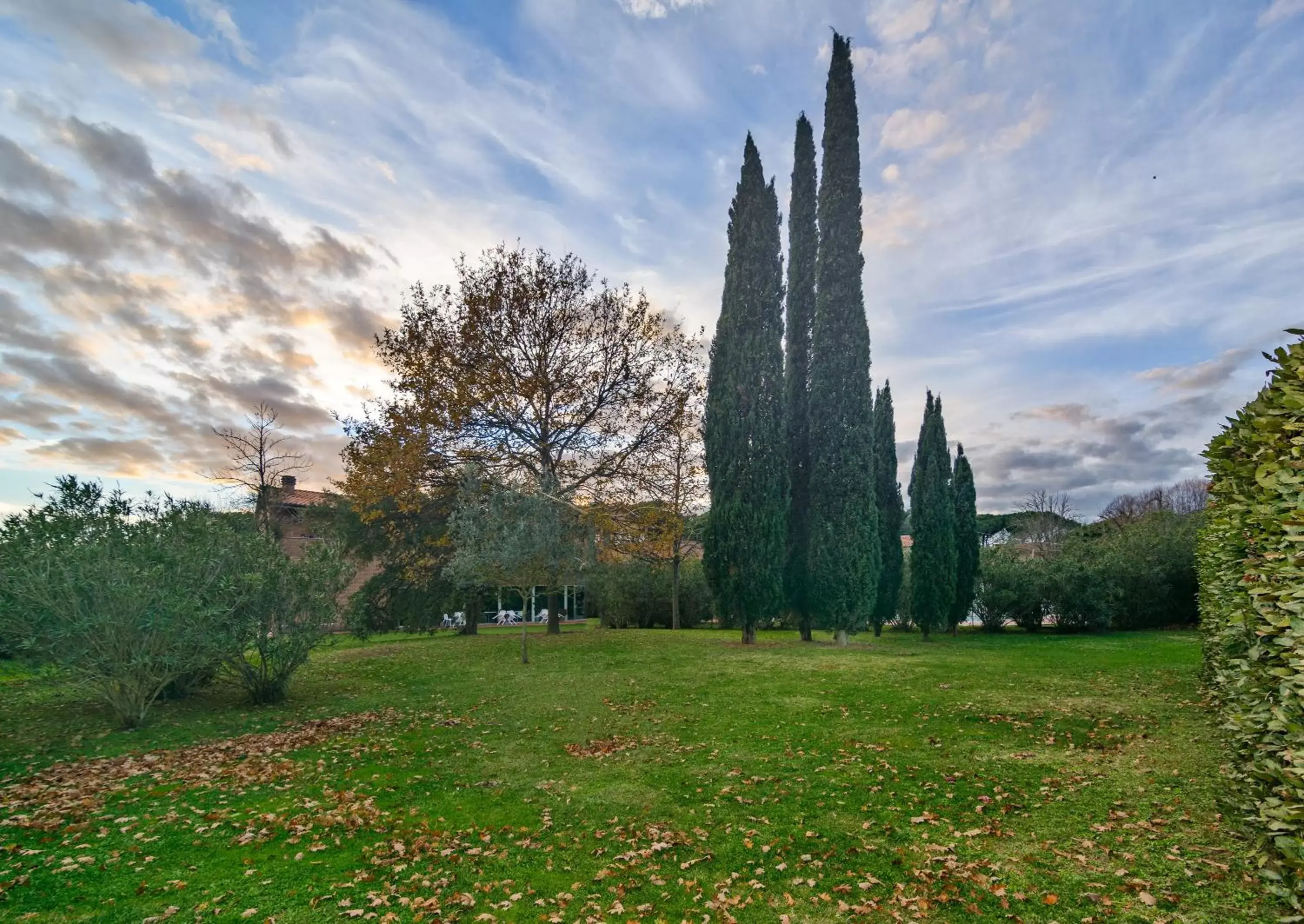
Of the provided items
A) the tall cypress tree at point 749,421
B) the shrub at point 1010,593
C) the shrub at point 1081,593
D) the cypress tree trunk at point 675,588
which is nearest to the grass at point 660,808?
the tall cypress tree at point 749,421

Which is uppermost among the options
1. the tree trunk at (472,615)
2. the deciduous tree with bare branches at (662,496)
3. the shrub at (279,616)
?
the deciduous tree with bare branches at (662,496)

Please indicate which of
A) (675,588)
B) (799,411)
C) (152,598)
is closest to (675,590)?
(675,588)

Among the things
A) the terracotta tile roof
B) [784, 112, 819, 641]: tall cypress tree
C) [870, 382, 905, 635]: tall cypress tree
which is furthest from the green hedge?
the terracotta tile roof

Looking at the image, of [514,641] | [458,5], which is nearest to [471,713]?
[514,641]

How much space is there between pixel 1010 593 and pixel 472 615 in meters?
22.4

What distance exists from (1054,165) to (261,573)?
16473 millimetres

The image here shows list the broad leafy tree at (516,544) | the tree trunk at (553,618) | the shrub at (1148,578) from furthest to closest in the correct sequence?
1. the shrub at (1148,578)
2. the tree trunk at (553,618)
3. the broad leafy tree at (516,544)

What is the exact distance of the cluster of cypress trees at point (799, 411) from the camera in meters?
18.1

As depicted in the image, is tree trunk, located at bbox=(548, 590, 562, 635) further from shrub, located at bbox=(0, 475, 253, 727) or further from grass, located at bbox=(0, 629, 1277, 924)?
shrub, located at bbox=(0, 475, 253, 727)

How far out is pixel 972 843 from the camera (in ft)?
15.7

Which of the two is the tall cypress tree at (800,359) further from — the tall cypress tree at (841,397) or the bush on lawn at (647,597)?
the bush on lawn at (647,597)

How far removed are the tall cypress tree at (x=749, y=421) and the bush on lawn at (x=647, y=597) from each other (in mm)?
9879

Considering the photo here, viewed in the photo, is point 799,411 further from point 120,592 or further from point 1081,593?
point 120,592

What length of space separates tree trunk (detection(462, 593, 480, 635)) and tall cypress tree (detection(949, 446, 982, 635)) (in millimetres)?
19619
